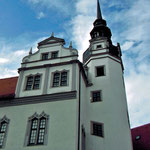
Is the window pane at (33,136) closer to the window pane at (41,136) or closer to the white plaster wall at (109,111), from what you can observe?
the window pane at (41,136)

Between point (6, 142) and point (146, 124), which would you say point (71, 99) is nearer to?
point (6, 142)

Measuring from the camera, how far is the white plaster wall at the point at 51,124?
1672 cm

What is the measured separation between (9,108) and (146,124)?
2140 cm

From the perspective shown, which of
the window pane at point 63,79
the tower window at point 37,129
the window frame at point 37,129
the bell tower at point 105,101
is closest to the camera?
the window frame at point 37,129

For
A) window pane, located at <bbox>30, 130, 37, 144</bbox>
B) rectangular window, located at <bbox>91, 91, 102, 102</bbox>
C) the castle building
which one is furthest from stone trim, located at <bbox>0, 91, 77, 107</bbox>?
rectangular window, located at <bbox>91, 91, 102, 102</bbox>

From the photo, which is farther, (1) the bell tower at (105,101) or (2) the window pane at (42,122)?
(1) the bell tower at (105,101)

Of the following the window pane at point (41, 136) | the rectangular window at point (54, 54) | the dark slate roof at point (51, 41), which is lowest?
the window pane at point (41, 136)

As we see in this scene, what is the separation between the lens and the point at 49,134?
17328 millimetres

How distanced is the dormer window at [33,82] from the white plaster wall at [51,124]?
2022mm

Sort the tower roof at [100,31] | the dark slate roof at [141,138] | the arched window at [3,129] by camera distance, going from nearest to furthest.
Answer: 1. the arched window at [3,129]
2. the dark slate roof at [141,138]
3. the tower roof at [100,31]

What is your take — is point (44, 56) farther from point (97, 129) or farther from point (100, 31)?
point (100, 31)

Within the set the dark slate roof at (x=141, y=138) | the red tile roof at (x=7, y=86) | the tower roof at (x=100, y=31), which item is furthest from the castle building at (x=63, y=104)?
the dark slate roof at (x=141, y=138)

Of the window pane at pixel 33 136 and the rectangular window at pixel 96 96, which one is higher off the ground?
the rectangular window at pixel 96 96

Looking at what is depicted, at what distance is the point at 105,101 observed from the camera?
22.5 m
